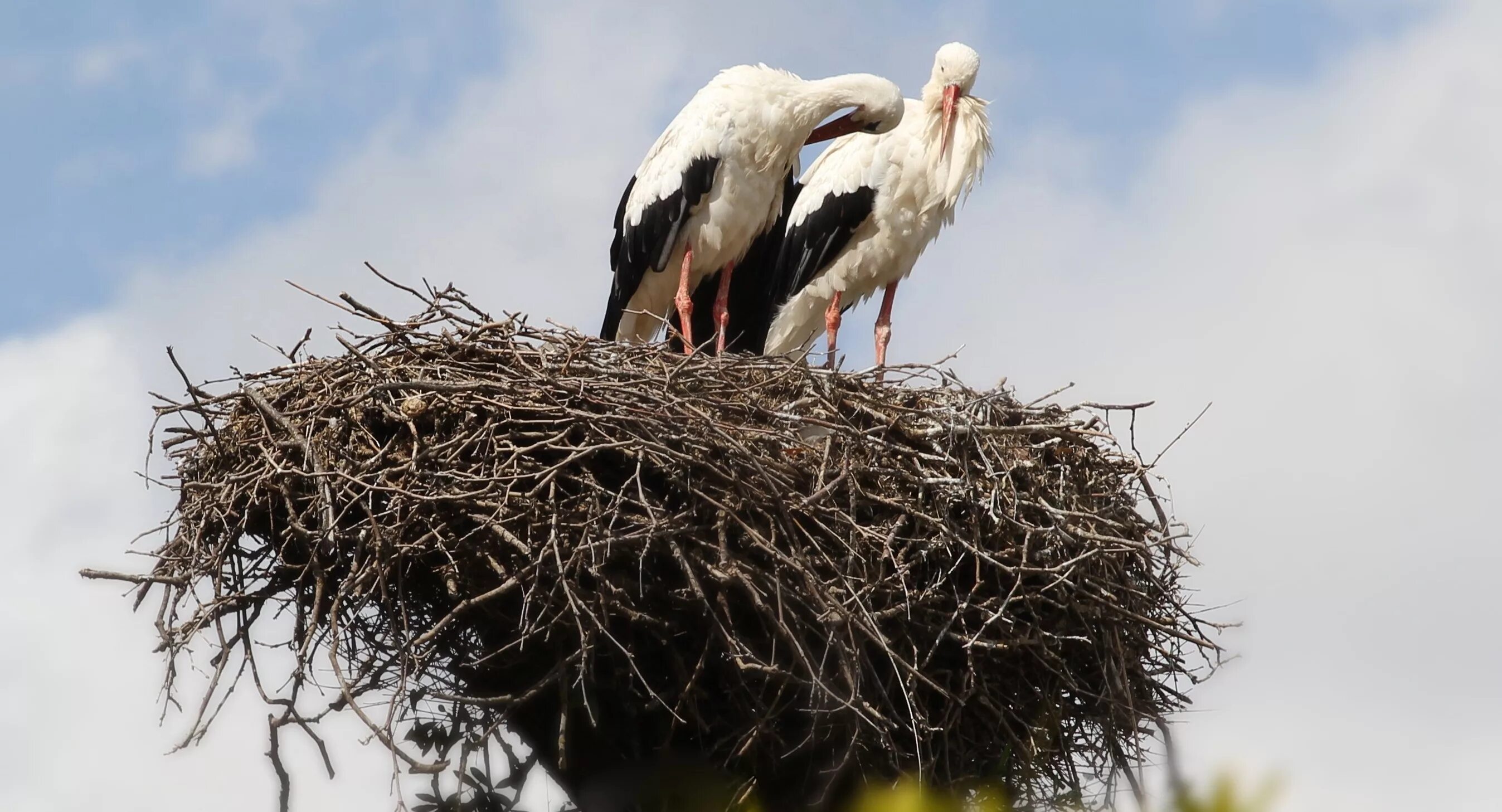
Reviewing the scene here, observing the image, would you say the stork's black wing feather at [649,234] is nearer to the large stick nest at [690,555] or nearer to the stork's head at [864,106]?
the stork's head at [864,106]

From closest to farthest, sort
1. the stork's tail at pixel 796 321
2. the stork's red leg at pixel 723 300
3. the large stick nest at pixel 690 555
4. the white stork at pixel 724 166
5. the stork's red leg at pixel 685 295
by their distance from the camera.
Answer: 1. the large stick nest at pixel 690 555
2. the white stork at pixel 724 166
3. the stork's red leg at pixel 685 295
4. the stork's red leg at pixel 723 300
5. the stork's tail at pixel 796 321

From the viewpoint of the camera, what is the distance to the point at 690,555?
4316 millimetres

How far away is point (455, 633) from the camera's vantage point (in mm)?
4645

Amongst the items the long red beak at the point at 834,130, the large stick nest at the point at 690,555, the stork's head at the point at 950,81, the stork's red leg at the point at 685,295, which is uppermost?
the stork's head at the point at 950,81

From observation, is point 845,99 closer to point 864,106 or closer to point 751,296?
point 864,106

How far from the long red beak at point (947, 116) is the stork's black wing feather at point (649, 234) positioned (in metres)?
1.02

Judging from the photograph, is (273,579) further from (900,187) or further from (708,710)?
(900,187)

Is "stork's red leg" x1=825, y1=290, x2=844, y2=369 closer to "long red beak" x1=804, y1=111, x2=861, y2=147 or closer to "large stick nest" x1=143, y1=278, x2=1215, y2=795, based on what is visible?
"long red beak" x1=804, y1=111, x2=861, y2=147

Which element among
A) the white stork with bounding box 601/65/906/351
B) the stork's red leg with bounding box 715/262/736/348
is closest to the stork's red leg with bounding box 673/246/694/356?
the white stork with bounding box 601/65/906/351

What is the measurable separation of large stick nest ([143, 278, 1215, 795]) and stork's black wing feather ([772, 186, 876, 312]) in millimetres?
2008

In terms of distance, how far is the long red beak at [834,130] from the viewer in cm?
678

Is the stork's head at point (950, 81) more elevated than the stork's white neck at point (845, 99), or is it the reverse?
the stork's head at point (950, 81)

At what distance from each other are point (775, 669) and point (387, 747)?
967mm

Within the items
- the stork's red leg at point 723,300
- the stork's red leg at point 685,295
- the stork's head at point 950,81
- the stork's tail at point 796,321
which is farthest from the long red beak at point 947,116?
the stork's red leg at point 685,295
